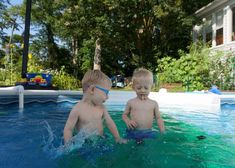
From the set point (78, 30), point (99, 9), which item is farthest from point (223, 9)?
point (78, 30)

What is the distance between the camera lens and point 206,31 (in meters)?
18.6

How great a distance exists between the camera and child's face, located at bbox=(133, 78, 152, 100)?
11.1ft

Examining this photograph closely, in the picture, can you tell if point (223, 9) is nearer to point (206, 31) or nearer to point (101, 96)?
point (206, 31)

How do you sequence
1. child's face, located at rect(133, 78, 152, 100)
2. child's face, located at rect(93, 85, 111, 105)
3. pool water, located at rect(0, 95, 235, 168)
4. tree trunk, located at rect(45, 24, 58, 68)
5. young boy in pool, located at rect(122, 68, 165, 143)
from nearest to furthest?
pool water, located at rect(0, 95, 235, 168) < child's face, located at rect(93, 85, 111, 105) < child's face, located at rect(133, 78, 152, 100) < young boy in pool, located at rect(122, 68, 165, 143) < tree trunk, located at rect(45, 24, 58, 68)

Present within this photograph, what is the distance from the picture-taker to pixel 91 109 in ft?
9.47

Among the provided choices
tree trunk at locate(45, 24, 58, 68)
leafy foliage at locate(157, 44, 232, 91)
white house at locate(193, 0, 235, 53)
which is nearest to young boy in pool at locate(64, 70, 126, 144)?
leafy foliage at locate(157, 44, 232, 91)

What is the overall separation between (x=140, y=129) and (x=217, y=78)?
10667 millimetres

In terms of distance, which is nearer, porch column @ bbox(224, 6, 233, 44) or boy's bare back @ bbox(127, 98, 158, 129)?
boy's bare back @ bbox(127, 98, 158, 129)

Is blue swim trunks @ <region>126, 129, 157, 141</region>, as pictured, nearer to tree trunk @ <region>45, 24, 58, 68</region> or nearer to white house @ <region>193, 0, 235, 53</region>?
white house @ <region>193, 0, 235, 53</region>

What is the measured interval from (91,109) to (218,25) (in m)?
15.6

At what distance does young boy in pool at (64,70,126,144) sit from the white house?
1261 cm

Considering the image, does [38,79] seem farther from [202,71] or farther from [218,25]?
[218,25]

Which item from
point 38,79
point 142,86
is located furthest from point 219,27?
point 142,86

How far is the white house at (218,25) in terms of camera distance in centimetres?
1565
